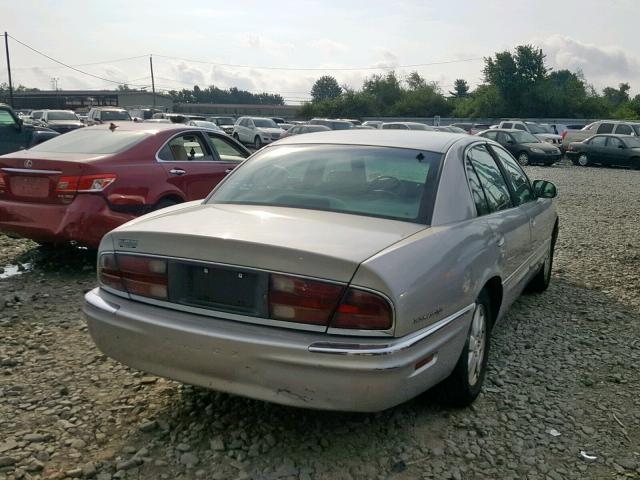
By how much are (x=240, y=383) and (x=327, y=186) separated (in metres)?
1.31

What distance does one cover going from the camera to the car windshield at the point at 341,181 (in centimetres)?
323

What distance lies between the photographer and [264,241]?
2598mm

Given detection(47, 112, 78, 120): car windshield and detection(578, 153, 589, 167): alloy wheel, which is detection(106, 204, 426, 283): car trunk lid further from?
detection(47, 112, 78, 120): car windshield

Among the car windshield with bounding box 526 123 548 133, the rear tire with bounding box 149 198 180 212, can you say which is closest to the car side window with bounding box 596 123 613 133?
the car windshield with bounding box 526 123 548 133

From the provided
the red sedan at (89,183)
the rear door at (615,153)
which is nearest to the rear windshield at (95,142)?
the red sedan at (89,183)

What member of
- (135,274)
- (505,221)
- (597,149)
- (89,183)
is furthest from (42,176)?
(597,149)

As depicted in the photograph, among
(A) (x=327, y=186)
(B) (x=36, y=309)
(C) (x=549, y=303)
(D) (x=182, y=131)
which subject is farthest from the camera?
(D) (x=182, y=131)

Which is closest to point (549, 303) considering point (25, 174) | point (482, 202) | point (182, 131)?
point (482, 202)

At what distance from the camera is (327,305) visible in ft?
8.14

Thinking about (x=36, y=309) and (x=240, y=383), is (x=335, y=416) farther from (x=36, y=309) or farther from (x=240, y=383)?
(x=36, y=309)

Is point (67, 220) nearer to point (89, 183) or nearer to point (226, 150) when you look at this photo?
point (89, 183)

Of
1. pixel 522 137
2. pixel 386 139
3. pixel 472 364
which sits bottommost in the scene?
pixel 472 364

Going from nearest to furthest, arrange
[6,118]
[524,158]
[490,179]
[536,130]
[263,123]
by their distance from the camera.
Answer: [490,179]
[6,118]
[524,158]
[263,123]
[536,130]

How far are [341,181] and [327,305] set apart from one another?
46.3 inches
